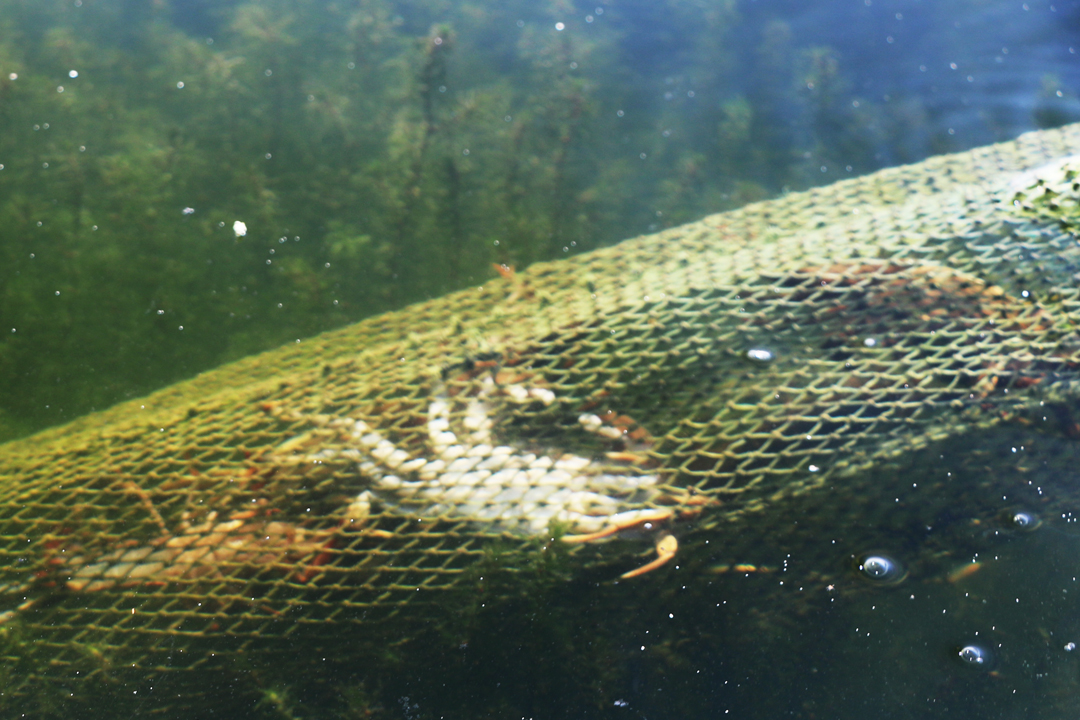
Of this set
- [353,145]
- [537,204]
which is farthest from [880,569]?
[353,145]

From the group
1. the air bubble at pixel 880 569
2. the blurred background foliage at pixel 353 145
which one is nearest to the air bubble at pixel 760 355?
the air bubble at pixel 880 569

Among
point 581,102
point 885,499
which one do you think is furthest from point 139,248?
point 885,499

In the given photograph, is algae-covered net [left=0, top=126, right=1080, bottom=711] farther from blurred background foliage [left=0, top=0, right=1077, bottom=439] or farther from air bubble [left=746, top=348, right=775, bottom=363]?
blurred background foliage [left=0, top=0, right=1077, bottom=439]

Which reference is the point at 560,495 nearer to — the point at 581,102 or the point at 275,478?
the point at 275,478

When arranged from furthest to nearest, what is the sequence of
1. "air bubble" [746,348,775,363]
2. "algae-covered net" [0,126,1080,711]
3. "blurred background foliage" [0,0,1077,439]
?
"blurred background foliage" [0,0,1077,439], "air bubble" [746,348,775,363], "algae-covered net" [0,126,1080,711]

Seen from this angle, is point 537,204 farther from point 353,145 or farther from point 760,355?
point 760,355

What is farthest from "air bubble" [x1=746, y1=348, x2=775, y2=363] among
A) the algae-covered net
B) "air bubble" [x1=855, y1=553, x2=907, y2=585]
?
"air bubble" [x1=855, y1=553, x2=907, y2=585]
